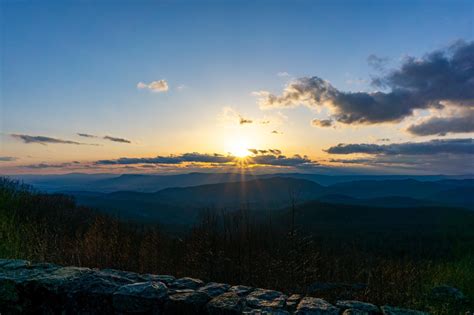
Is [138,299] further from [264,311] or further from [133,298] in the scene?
[264,311]

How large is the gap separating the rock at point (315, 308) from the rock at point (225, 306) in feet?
2.20

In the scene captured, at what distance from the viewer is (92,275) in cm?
441

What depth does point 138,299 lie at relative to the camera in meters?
3.83

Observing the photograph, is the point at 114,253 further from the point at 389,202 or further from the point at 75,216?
the point at 389,202

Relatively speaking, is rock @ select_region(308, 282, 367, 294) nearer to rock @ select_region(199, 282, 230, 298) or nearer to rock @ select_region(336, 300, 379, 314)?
rock @ select_region(336, 300, 379, 314)

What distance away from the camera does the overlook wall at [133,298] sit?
3.74 m

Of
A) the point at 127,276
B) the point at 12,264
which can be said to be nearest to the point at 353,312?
the point at 127,276

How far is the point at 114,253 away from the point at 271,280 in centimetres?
411

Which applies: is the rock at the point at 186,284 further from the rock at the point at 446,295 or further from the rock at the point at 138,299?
the rock at the point at 446,295

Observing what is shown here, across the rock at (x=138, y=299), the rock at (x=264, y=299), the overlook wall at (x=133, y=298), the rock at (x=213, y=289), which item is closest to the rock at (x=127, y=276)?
the overlook wall at (x=133, y=298)

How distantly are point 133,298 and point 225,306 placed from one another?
1.11 metres

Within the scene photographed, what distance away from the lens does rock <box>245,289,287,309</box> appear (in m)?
3.79

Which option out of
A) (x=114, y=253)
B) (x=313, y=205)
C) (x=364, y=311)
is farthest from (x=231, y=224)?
(x=313, y=205)

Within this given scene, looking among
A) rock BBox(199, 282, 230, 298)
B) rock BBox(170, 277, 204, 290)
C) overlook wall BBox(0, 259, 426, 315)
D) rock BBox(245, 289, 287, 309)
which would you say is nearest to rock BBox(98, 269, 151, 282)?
overlook wall BBox(0, 259, 426, 315)
